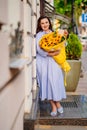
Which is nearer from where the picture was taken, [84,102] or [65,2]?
[84,102]

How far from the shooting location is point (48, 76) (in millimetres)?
6973

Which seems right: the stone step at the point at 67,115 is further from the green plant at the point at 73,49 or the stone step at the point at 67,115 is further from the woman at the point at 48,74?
the green plant at the point at 73,49

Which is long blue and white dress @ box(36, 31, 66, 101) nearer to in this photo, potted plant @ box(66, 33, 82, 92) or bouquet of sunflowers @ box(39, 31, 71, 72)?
bouquet of sunflowers @ box(39, 31, 71, 72)

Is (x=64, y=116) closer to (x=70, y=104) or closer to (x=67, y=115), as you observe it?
(x=67, y=115)

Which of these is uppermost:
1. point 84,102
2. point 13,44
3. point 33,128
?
point 13,44

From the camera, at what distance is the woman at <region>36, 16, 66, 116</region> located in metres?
6.93

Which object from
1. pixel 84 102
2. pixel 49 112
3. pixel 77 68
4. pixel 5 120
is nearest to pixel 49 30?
pixel 49 112

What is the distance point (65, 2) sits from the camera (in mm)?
18328

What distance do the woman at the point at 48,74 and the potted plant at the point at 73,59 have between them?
3.28 m

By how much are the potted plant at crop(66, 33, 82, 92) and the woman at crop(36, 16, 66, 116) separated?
129 inches

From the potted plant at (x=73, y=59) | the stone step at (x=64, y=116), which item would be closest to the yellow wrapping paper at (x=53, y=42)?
the stone step at (x=64, y=116)

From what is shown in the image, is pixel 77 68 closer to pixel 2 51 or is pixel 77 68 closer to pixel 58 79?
pixel 58 79

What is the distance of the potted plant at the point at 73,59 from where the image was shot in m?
10.4

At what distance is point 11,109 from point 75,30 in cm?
1245
